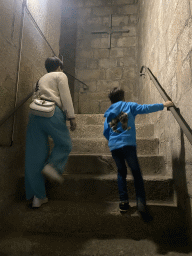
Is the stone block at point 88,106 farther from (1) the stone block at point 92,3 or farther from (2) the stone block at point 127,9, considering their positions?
(1) the stone block at point 92,3

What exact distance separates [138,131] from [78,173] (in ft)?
3.37

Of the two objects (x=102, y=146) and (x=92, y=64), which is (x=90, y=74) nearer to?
(x=92, y=64)

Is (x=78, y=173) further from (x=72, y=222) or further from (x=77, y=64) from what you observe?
(x=77, y=64)

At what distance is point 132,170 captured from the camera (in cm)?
149

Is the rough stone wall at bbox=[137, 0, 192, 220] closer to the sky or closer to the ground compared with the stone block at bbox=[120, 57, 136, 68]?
closer to the ground

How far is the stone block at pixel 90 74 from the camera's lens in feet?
17.5

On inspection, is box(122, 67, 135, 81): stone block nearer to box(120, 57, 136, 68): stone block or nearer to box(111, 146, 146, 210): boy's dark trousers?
box(120, 57, 136, 68): stone block

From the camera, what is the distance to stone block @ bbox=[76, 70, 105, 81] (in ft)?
17.5

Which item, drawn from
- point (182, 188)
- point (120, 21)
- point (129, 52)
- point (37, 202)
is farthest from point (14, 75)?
point (120, 21)

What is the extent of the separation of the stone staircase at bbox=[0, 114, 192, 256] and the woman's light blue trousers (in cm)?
18

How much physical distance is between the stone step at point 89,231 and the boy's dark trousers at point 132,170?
137 mm

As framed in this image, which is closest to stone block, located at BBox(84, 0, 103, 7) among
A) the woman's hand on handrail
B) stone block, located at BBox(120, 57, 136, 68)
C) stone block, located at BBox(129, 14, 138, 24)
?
stone block, located at BBox(129, 14, 138, 24)

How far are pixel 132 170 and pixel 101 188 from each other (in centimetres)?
43

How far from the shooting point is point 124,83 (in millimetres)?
5199
